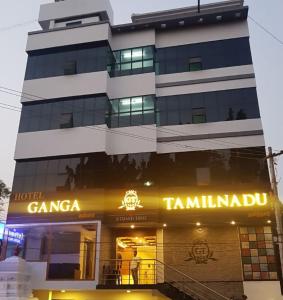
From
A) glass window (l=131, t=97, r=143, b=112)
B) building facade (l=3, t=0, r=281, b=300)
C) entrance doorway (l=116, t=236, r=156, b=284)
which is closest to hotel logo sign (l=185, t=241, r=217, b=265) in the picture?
building facade (l=3, t=0, r=281, b=300)

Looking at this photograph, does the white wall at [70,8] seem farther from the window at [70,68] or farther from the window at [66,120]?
the window at [66,120]

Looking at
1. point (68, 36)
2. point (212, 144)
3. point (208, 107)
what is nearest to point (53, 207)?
point (212, 144)

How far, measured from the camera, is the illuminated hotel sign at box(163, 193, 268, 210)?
21656 millimetres

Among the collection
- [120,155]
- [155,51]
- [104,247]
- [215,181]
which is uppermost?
[155,51]

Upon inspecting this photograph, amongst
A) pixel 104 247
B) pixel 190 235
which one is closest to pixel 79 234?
pixel 104 247

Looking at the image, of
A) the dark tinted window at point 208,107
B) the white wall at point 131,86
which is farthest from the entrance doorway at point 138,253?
the white wall at point 131,86

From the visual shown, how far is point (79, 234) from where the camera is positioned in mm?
27594

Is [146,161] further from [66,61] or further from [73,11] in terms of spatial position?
[73,11]

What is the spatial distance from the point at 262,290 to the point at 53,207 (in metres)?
13.1

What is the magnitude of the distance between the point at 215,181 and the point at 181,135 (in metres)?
3.77

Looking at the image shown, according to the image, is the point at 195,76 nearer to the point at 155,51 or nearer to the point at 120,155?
the point at 155,51

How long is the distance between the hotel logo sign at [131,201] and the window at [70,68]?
32.0 ft

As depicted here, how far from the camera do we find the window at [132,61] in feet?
88.5

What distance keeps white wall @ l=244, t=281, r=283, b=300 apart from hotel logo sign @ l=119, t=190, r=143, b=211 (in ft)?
24.9
